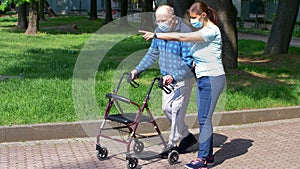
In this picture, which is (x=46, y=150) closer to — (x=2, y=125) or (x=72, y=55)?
(x=2, y=125)

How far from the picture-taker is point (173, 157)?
22.0 ft

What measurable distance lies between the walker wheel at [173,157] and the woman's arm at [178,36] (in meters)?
1.53

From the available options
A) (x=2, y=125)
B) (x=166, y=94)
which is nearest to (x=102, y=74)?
(x=2, y=125)

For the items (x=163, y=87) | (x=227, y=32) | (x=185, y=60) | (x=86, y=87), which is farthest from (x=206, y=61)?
(x=227, y=32)

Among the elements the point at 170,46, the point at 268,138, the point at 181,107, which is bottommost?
the point at 268,138

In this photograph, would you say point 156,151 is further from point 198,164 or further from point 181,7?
point 181,7

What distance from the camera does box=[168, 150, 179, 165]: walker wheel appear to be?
6.66 m

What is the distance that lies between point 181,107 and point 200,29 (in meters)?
1.07

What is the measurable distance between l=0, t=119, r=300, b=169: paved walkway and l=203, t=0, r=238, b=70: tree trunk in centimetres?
530

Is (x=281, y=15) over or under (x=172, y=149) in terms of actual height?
over

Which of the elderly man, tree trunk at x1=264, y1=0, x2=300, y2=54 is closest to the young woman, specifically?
the elderly man

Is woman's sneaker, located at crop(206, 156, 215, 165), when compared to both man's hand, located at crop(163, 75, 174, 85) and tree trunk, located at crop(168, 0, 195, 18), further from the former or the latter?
tree trunk, located at crop(168, 0, 195, 18)

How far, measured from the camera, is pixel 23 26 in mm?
32375

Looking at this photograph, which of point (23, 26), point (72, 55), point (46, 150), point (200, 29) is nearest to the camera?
point (200, 29)
